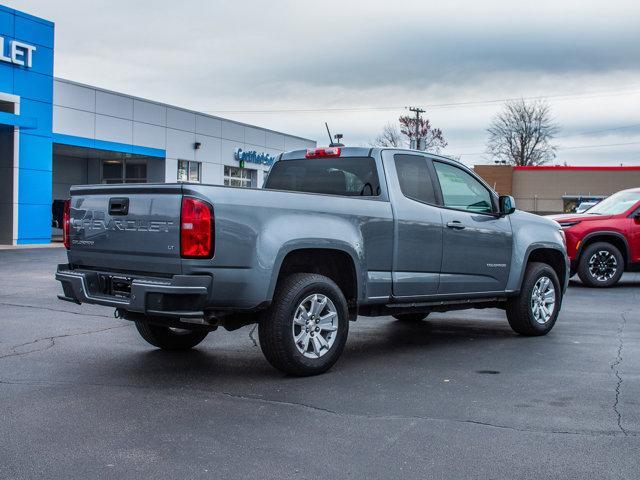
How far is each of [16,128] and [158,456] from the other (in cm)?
2371

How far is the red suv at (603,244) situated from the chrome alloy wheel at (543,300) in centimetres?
551

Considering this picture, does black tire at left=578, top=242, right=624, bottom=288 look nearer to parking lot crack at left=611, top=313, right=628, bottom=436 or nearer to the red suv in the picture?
the red suv

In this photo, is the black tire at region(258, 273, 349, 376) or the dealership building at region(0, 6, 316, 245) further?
the dealership building at region(0, 6, 316, 245)

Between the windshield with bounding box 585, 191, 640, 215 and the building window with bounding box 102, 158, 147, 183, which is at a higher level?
the building window with bounding box 102, 158, 147, 183

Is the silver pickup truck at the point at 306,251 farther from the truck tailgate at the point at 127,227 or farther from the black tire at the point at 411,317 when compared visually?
the black tire at the point at 411,317

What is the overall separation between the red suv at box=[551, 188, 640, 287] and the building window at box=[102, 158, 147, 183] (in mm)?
25073

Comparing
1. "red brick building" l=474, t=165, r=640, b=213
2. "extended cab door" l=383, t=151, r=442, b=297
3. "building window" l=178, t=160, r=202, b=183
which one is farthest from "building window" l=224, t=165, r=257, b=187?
"extended cab door" l=383, t=151, r=442, b=297

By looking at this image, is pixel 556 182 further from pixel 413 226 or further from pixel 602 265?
pixel 413 226

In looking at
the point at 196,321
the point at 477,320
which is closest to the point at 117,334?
the point at 196,321

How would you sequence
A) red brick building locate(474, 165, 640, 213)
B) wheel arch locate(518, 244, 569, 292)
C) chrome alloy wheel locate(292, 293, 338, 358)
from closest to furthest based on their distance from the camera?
1. chrome alloy wheel locate(292, 293, 338, 358)
2. wheel arch locate(518, 244, 569, 292)
3. red brick building locate(474, 165, 640, 213)

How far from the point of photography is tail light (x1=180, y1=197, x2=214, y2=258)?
5.36 m

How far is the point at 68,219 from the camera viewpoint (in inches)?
256

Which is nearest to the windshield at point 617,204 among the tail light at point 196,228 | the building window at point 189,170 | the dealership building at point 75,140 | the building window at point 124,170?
the tail light at point 196,228

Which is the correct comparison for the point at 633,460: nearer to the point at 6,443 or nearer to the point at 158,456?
the point at 158,456
